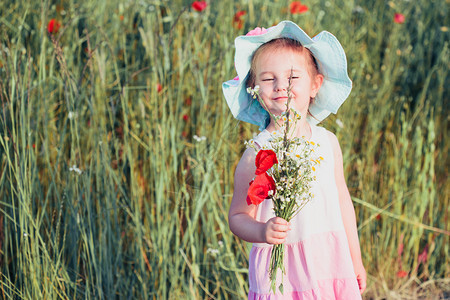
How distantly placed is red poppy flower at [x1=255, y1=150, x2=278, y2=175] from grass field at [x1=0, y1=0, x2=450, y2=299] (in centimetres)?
91

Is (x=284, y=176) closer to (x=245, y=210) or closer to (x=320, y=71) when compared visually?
(x=245, y=210)

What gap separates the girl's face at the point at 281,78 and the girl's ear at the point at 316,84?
8 cm

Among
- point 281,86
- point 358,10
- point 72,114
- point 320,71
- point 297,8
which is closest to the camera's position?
point 281,86

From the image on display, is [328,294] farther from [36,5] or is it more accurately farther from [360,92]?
[36,5]

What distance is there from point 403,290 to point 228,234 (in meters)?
1.00

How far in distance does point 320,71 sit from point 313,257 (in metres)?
0.56

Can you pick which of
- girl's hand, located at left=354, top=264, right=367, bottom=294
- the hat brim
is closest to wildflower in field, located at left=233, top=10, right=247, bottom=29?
the hat brim

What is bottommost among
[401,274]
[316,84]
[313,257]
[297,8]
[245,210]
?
A: [401,274]

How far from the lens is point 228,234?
98.1 inches

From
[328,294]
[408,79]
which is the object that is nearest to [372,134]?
[408,79]

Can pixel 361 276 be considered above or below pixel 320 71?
below

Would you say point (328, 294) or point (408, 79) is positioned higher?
point (408, 79)

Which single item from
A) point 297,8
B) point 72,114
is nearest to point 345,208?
point 72,114

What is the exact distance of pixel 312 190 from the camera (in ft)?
5.35
